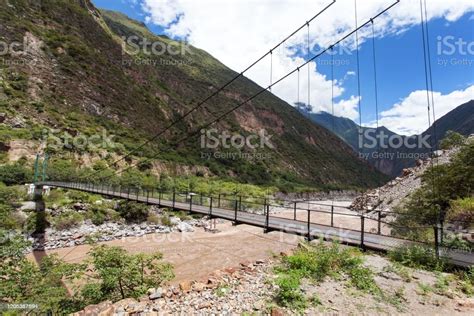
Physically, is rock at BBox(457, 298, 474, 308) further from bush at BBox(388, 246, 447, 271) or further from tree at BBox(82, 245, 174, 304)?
tree at BBox(82, 245, 174, 304)

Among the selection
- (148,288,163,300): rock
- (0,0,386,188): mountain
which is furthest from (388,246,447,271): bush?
(0,0,386,188): mountain

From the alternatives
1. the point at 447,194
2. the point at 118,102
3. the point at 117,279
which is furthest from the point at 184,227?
the point at 118,102

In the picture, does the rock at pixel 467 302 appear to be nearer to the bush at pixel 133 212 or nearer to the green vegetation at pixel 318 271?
the green vegetation at pixel 318 271

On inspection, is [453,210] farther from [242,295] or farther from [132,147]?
[132,147]

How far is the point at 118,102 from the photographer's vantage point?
1847 inches

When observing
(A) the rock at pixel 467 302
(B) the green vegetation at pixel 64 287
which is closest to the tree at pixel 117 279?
(B) the green vegetation at pixel 64 287

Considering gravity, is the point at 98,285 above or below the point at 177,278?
above

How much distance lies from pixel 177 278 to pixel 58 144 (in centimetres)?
2582

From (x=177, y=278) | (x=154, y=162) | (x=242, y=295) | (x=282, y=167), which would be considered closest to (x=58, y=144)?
(x=154, y=162)

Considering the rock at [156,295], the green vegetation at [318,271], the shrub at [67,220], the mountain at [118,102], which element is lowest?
the shrub at [67,220]

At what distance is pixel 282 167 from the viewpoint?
232 ft

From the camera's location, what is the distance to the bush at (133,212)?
71.3ft

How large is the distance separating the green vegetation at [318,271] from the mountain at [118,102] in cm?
2933

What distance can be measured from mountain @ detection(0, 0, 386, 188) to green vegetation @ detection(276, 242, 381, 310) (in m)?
29.3
